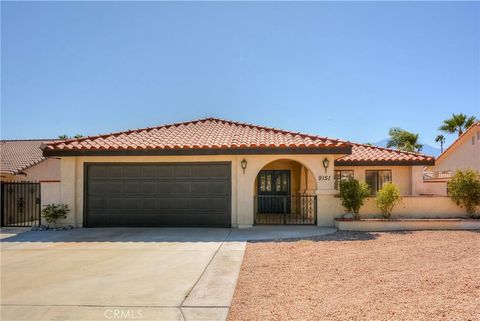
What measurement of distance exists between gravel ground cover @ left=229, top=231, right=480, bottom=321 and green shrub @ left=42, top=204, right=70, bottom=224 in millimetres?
7846

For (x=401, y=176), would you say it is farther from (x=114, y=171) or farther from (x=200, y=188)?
(x=114, y=171)

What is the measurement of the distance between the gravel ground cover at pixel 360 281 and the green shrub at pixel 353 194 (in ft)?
8.65

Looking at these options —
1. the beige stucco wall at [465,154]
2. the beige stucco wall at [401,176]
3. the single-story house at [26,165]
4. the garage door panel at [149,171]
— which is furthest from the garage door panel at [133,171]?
the beige stucco wall at [465,154]

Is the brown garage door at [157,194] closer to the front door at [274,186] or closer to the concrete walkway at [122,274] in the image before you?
the concrete walkway at [122,274]

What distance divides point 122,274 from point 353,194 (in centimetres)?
857

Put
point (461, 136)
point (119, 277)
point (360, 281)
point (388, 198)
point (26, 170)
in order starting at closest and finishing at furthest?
point (360, 281)
point (119, 277)
point (388, 198)
point (26, 170)
point (461, 136)

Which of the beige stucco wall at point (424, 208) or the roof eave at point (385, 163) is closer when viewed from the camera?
the beige stucco wall at point (424, 208)

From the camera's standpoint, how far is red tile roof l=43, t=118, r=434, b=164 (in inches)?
488

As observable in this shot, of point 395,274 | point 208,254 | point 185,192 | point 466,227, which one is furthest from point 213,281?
point 466,227

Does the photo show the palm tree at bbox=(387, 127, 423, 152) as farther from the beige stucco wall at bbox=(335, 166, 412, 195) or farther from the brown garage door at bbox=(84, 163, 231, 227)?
the brown garage door at bbox=(84, 163, 231, 227)

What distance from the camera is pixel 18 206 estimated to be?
15492 millimetres

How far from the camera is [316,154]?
41.2 ft

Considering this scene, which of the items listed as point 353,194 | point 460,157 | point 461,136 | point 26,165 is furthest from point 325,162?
point 26,165

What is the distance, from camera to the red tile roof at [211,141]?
12398mm
